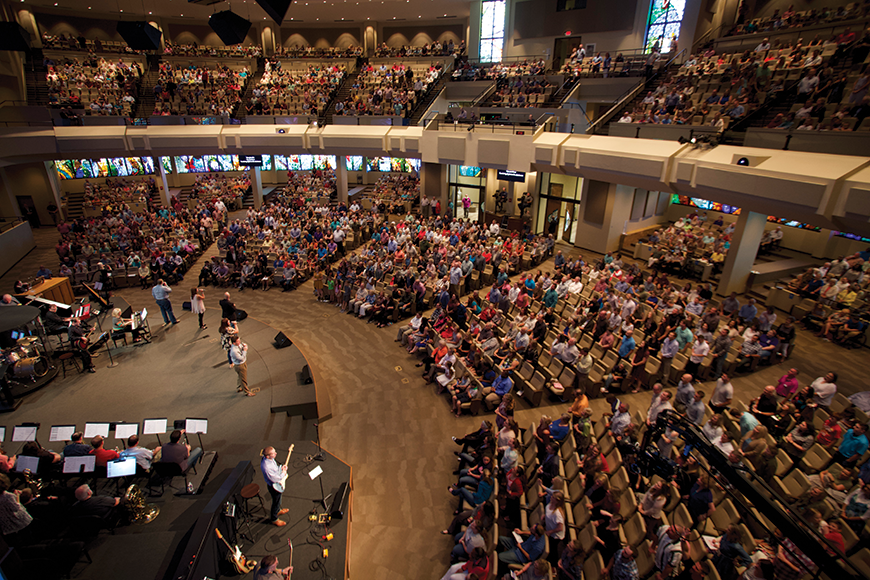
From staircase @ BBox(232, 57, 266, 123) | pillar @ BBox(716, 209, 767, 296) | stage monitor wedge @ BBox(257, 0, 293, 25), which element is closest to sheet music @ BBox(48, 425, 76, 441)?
stage monitor wedge @ BBox(257, 0, 293, 25)

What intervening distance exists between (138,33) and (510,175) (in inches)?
616

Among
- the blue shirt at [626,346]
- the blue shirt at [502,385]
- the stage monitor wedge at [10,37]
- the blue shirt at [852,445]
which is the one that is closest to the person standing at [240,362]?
the blue shirt at [502,385]

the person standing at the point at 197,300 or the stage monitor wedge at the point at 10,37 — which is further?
the stage monitor wedge at the point at 10,37

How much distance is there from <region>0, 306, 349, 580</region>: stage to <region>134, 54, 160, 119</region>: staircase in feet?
56.3

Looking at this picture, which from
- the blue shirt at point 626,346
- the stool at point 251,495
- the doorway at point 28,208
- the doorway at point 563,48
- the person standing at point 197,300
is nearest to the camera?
the stool at point 251,495

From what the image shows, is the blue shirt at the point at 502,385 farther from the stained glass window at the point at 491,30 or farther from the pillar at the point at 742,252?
the stained glass window at the point at 491,30

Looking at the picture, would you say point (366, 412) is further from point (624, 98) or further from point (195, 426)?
point (624, 98)

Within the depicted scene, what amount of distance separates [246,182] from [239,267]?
1339 centimetres

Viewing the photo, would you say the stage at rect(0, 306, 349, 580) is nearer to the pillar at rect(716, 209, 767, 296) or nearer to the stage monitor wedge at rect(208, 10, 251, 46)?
the stage monitor wedge at rect(208, 10, 251, 46)

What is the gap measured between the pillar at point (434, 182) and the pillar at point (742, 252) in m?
11.6

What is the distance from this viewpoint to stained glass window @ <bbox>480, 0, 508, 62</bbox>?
79.9 ft

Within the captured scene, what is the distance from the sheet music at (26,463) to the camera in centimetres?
570

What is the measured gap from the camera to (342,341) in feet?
37.5

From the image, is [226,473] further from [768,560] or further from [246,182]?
[246,182]
